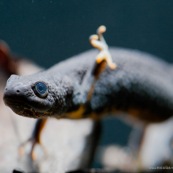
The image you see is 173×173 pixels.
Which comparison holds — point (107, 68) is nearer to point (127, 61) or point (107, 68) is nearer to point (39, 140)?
point (127, 61)

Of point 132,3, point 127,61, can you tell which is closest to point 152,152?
point 127,61

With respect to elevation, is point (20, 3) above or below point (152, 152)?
above

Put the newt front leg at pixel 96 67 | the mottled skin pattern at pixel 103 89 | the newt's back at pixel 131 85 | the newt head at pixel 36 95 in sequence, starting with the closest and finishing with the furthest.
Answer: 1. the newt head at pixel 36 95
2. the mottled skin pattern at pixel 103 89
3. the newt front leg at pixel 96 67
4. the newt's back at pixel 131 85

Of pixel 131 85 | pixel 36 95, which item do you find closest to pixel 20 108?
pixel 36 95

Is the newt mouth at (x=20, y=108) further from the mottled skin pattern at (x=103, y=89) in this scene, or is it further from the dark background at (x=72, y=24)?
the dark background at (x=72, y=24)

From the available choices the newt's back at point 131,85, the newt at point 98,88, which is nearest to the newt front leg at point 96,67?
the newt at point 98,88

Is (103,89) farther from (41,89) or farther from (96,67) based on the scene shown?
(41,89)

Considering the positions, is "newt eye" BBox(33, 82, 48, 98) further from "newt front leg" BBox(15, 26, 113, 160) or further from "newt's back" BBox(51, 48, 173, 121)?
"newt front leg" BBox(15, 26, 113, 160)

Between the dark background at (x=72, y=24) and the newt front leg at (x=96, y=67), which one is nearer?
the dark background at (x=72, y=24)
